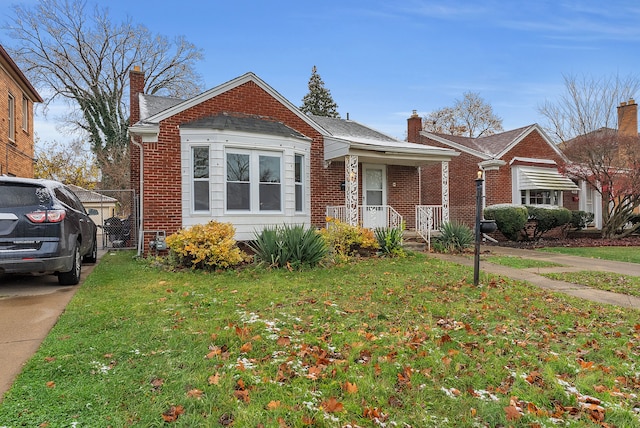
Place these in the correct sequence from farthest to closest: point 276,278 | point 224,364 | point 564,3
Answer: point 564,3 < point 276,278 < point 224,364

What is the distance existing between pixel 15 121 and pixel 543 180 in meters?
Answer: 20.4

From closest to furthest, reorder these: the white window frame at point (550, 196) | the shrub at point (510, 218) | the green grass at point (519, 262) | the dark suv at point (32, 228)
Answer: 1. the dark suv at point (32, 228)
2. the green grass at point (519, 262)
3. the shrub at point (510, 218)
4. the white window frame at point (550, 196)

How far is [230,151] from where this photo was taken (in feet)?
33.2

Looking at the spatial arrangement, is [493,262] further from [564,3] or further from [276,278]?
[564,3]

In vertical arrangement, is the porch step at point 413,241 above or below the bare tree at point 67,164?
below

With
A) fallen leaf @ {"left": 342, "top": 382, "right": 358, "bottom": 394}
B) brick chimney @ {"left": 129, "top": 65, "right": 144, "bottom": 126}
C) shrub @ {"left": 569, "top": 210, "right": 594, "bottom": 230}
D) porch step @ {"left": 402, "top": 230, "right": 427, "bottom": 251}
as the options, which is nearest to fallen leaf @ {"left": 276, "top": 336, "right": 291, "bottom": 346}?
fallen leaf @ {"left": 342, "top": 382, "right": 358, "bottom": 394}

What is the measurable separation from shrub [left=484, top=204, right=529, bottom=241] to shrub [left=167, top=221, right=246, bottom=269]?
34.0 feet

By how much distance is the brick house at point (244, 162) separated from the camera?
391 inches

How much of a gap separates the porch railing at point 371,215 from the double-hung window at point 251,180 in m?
2.25

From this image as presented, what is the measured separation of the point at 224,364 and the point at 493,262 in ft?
26.8

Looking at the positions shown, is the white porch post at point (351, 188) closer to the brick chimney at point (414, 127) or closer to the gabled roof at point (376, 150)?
the gabled roof at point (376, 150)

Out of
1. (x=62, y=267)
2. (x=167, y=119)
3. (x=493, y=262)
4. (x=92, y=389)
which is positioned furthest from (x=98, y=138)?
(x=92, y=389)

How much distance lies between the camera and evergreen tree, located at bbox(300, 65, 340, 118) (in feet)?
140

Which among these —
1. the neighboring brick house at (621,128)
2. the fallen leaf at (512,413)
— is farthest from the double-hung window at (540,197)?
the fallen leaf at (512,413)
